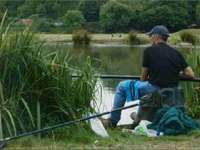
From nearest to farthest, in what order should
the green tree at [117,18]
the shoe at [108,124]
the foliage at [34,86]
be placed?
the foliage at [34,86], the shoe at [108,124], the green tree at [117,18]

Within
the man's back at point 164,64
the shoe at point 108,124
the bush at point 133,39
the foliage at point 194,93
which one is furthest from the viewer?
the bush at point 133,39

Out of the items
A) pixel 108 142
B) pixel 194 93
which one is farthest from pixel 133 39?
pixel 108 142

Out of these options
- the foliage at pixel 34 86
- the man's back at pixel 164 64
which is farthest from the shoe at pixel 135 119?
the foliage at pixel 34 86

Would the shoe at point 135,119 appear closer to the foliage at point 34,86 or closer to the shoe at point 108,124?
the shoe at point 108,124

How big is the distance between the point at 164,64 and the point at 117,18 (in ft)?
73.3

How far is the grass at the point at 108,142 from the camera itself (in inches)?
211

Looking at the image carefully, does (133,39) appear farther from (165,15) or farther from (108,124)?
(108,124)

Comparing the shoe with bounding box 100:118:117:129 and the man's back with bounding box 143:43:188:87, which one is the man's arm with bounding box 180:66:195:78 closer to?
the man's back with bounding box 143:43:188:87

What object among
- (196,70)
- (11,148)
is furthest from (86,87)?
(196,70)

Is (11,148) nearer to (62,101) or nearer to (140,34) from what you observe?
(62,101)

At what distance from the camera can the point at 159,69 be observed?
6.88 metres

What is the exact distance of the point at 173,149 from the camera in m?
5.30

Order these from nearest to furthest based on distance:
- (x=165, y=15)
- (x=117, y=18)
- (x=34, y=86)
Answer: (x=34, y=86) → (x=117, y=18) → (x=165, y=15)

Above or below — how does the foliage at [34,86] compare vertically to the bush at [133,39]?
below
